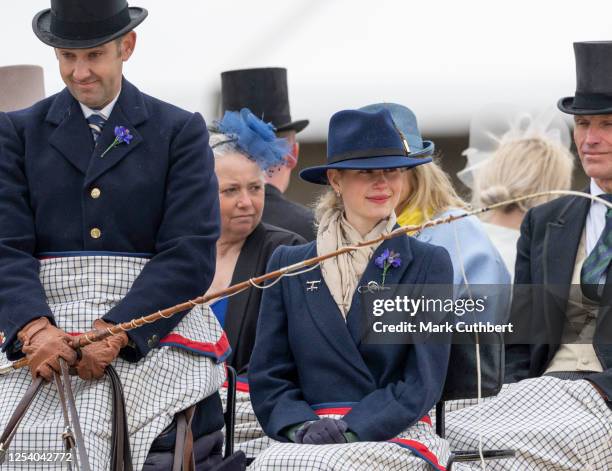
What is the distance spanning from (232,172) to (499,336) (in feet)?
5.02

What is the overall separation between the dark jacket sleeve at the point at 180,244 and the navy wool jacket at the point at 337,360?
1.09ft

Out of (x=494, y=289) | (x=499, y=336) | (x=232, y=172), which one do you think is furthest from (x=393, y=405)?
(x=232, y=172)

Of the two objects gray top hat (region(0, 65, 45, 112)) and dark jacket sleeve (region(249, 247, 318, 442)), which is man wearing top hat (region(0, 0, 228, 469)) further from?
gray top hat (region(0, 65, 45, 112))

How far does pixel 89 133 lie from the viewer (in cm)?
475

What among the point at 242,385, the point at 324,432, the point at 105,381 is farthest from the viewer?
the point at 242,385

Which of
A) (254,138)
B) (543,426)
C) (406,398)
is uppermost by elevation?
(254,138)

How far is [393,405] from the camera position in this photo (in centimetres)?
465

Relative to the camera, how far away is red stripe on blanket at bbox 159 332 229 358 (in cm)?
466

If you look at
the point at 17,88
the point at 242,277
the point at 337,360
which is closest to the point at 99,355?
the point at 337,360

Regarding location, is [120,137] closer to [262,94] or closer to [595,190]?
[595,190]

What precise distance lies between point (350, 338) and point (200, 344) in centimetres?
48

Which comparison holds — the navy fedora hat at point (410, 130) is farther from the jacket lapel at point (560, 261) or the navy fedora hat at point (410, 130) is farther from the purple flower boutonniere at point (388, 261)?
the purple flower boutonniere at point (388, 261)

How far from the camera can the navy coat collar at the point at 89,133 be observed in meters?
4.68

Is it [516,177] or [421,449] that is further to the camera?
[516,177]
